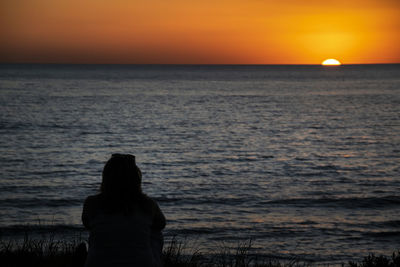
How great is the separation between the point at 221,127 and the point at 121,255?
142 feet

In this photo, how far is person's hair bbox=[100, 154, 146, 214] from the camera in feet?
13.8

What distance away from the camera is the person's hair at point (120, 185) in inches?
166

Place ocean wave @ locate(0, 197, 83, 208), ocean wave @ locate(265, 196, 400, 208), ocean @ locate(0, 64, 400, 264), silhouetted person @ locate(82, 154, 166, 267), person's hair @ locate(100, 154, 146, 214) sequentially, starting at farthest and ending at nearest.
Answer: ocean wave @ locate(265, 196, 400, 208) < ocean wave @ locate(0, 197, 83, 208) < ocean @ locate(0, 64, 400, 264) < person's hair @ locate(100, 154, 146, 214) < silhouetted person @ locate(82, 154, 166, 267)

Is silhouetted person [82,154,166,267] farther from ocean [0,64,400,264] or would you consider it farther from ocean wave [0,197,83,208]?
ocean wave [0,197,83,208]

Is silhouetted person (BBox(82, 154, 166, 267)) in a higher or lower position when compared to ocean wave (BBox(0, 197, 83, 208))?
higher

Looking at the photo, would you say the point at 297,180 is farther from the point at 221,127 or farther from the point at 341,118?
the point at 341,118

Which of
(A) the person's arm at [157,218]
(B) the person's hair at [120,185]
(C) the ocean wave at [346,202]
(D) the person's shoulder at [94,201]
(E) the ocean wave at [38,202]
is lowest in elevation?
(E) the ocean wave at [38,202]

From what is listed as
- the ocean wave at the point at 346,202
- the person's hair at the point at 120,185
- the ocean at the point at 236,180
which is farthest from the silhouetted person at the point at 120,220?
the ocean wave at the point at 346,202

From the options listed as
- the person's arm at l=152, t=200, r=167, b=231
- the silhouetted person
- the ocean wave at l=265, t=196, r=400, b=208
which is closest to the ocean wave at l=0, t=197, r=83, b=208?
the ocean wave at l=265, t=196, r=400, b=208

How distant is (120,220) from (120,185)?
29 cm

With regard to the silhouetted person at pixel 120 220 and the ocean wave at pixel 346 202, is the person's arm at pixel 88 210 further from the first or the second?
the ocean wave at pixel 346 202

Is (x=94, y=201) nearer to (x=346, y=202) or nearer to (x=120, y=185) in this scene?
(x=120, y=185)

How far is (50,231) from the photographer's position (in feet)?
49.9

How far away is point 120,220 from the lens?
418 cm
